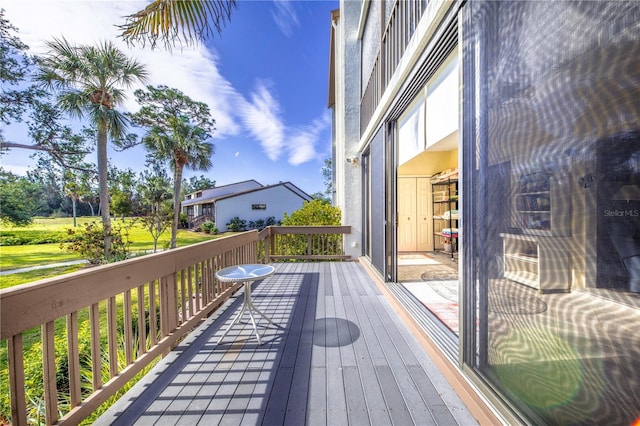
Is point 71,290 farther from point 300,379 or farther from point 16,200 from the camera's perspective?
point 16,200

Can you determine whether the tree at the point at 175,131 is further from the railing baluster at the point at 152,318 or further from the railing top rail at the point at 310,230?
the railing baluster at the point at 152,318

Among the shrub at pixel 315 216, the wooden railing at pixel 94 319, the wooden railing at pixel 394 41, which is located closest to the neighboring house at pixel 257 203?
the shrub at pixel 315 216

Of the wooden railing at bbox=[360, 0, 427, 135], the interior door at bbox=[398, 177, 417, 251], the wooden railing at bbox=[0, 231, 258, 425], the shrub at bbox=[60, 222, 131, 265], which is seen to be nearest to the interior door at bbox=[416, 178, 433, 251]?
the interior door at bbox=[398, 177, 417, 251]

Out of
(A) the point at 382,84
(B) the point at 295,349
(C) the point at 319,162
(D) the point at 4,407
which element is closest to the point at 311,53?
(A) the point at 382,84

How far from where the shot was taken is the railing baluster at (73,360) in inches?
56.2

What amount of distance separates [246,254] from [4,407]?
2.76 meters

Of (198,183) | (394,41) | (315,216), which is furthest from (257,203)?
(198,183)

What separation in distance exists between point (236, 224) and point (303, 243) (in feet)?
48.2

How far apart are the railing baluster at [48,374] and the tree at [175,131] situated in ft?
38.3

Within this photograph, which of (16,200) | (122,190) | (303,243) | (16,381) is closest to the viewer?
(16,381)

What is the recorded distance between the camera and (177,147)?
12102 mm

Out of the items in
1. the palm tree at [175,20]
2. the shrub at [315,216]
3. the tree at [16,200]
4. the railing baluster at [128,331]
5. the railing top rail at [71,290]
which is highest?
the palm tree at [175,20]

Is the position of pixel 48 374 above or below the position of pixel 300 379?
above

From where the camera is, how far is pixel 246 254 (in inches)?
167
